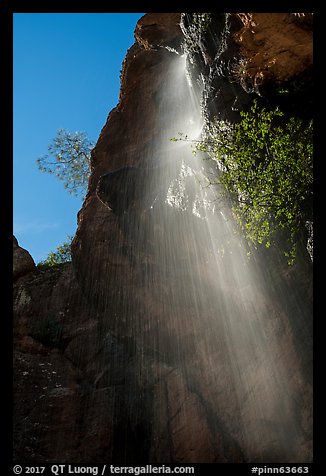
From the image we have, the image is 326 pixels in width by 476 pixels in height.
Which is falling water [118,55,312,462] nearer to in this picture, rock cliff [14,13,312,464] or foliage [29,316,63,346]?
rock cliff [14,13,312,464]

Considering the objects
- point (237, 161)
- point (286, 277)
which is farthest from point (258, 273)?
point (237, 161)

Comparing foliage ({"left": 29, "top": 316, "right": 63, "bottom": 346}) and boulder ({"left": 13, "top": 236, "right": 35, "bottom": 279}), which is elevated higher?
boulder ({"left": 13, "top": 236, "right": 35, "bottom": 279})

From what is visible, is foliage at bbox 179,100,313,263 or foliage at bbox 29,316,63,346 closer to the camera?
foliage at bbox 179,100,313,263

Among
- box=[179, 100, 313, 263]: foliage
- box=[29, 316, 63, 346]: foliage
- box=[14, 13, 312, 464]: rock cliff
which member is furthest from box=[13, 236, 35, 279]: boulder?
box=[179, 100, 313, 263]: foliage

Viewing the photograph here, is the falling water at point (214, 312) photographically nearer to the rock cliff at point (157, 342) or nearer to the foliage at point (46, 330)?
the rock cliff at point (157, 342)

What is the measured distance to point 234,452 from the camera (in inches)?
487

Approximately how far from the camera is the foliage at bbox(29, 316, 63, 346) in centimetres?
1722

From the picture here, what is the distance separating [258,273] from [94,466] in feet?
31.0

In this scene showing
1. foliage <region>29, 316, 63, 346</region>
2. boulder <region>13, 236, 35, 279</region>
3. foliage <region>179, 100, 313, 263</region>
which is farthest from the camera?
boulder <region>13, 236, 35, 279</region>

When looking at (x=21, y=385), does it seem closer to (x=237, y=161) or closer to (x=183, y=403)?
(x=183, y=403)

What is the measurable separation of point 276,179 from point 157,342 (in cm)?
895

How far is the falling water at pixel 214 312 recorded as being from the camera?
12398 mm

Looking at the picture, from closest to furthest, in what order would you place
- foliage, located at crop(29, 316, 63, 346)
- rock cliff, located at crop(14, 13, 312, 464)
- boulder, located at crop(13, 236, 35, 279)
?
rock cliff, located at crop(14, 13, 312, 464) → foliage, located at crop(29, 316, 63, 346) → boulder, located at crop(13, 236, 35, 279)

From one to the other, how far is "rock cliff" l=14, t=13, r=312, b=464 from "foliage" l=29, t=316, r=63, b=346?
0.18 feet
